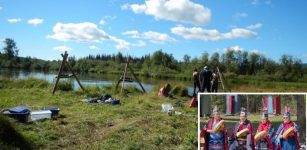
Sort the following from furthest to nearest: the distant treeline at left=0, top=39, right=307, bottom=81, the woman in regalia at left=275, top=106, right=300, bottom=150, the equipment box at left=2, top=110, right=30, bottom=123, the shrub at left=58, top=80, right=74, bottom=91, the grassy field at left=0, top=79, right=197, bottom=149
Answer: the distant treeline at left=0, top=39, right=307, bottom=81 < the shrub at left=58, top=80, right=74, bottom=91 < the equipment box at left=2, top=110, right=30, bottom=123 < the grassy field at left=0, top=79, right=197, bottom=149 < the woman in regalia at left=275, top=106, right=300, bottom=150

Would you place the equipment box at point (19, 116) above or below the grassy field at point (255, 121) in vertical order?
below

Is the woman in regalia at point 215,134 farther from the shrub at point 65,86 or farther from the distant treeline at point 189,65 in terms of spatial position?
the distant treeline at point 189,65

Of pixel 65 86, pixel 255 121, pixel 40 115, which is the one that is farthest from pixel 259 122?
pixel 65 86

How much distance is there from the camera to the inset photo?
15.0 feet

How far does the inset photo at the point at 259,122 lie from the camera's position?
456 centimetres

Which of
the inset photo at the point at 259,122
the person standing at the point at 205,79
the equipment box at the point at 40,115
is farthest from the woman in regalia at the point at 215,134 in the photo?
the person standing at the point at 205,79

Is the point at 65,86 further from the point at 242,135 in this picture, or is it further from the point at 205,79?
the point at 242,135

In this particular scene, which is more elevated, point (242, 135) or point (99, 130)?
point (242, 135)

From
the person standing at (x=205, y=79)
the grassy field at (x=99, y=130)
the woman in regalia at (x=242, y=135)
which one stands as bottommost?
the grassy field at (x=99, y=130)

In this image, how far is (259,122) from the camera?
15.0 feet

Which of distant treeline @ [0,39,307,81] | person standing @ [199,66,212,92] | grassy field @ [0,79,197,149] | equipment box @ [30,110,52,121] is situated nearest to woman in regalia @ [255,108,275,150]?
grassy field @ [0,79,197,149]

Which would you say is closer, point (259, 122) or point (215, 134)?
point (259, 122)

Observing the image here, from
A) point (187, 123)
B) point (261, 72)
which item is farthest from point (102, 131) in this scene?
point (261, 72)

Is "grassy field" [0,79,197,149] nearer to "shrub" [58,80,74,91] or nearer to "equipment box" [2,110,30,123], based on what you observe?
"equipment box" [2,110,30,123]
